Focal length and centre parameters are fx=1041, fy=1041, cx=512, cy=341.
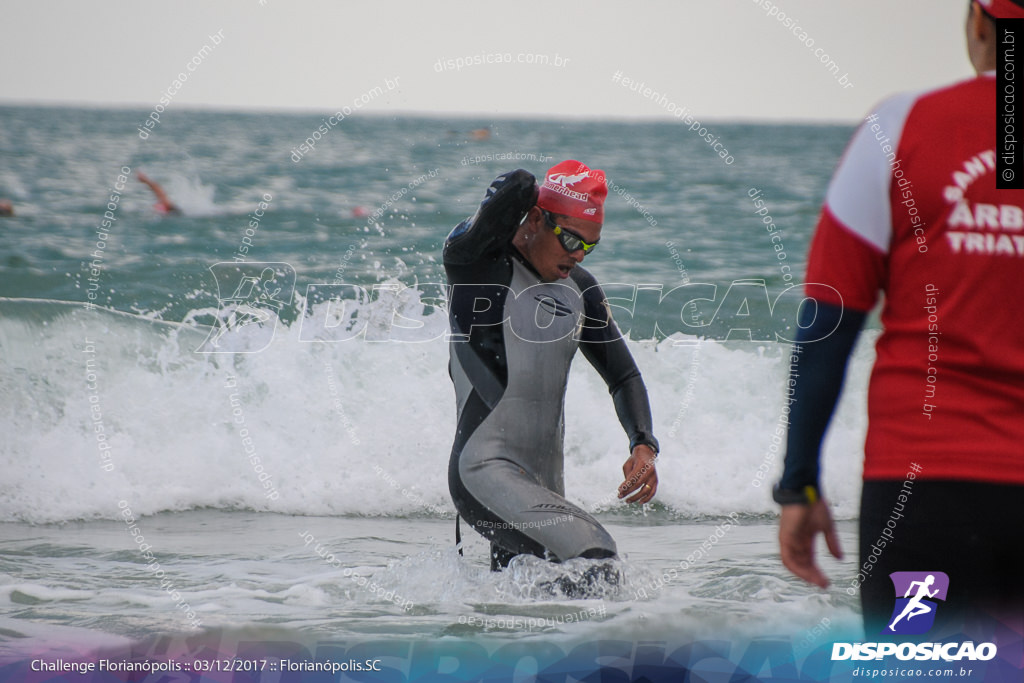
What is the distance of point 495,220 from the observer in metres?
3.57

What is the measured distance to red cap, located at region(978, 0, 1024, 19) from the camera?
1886mm

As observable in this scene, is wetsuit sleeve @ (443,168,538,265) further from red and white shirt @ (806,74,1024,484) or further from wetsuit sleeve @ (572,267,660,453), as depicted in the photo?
red and white shirt @ (806,74,1024,484)

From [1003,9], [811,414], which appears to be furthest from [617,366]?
[1003,9]

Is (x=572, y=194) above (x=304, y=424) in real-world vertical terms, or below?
above

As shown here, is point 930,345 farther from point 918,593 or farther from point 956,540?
point 918,593

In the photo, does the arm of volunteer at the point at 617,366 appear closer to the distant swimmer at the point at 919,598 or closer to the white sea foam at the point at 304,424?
the distant swimmer at the point at 919,598

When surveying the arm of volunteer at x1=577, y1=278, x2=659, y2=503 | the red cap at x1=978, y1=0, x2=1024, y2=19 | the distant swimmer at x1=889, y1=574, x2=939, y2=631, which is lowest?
the arm of volunteer at x1=577, y1=278, x2=659, y2=503

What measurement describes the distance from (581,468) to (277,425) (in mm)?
2196

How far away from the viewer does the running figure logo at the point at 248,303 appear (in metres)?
8.39

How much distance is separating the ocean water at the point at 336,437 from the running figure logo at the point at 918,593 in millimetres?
1750

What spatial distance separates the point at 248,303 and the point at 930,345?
886 cm

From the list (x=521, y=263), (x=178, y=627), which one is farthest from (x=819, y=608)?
(x=178, y=627)

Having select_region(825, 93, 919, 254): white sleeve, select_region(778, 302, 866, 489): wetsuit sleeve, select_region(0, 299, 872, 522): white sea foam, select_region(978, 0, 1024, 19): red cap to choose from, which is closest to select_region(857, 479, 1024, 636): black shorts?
select_region(778, 302, 866, 489): wetsuit sleeve

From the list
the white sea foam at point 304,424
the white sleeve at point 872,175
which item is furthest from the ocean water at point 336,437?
the white sleeve at point 872,175
